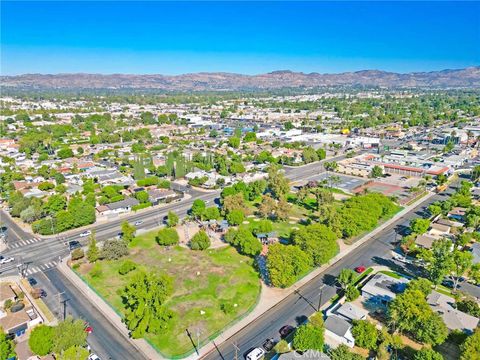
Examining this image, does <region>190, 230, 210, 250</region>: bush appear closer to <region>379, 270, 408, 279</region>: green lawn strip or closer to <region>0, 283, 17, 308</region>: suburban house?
<region>0, 283, 17, 308</region>: suburban house

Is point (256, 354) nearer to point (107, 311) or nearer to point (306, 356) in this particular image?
point (306, 356)

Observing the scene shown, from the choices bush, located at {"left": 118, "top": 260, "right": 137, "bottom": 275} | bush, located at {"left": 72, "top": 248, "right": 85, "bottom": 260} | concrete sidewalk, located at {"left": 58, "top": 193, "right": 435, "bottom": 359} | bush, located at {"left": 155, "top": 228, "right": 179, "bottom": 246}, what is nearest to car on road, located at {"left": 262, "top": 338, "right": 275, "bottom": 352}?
concrete sidewalk, located at {"left": 58, "top": 193, "right": 435, "bottom": 359}

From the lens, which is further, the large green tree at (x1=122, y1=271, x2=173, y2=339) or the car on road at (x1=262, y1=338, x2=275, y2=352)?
the large green tree at (x1=122, y1=271, x2=173, y2=339)

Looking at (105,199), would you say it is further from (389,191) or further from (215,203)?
(389,191)

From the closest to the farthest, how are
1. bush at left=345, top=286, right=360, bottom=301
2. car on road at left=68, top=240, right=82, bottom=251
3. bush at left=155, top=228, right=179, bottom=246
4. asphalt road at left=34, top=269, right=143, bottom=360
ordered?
asphalt road at left=34, top=269, right=143, bottom=360 → bush at left=345, top=286, right=360, bottom=301 → bush at left=155, top=228, right=179, bottom=246 → car on road at left=68, top=240, right=82, bottom=251

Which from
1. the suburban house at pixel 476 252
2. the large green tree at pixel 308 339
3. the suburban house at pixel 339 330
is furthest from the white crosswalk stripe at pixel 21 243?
the suburban house at pixel 476 252

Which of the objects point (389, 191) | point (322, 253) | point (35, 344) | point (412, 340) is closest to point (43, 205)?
point (35, 344)
